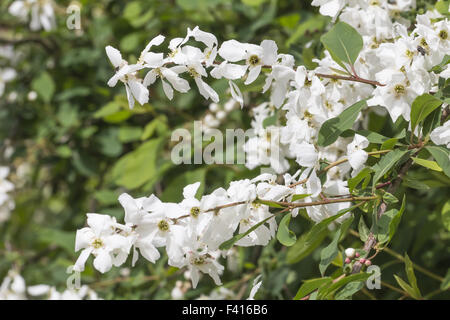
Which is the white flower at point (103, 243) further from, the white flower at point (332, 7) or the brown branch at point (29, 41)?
the brown branch at point (29, 41)

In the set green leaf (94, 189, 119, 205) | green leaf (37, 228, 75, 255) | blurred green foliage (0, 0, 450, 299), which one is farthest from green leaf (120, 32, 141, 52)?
green leaf (37, 228, 75, 255)

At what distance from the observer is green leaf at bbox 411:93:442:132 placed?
1080 mm

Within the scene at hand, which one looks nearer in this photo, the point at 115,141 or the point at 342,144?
the point at 342,144

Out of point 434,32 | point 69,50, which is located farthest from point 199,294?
point 69,50

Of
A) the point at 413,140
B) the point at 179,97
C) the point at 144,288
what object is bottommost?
the point at 144,288

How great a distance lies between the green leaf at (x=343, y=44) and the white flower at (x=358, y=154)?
17cm

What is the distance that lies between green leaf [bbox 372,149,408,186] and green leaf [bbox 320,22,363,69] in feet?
0.72

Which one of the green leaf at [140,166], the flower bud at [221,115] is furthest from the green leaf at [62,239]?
the flower bud at [221,115]

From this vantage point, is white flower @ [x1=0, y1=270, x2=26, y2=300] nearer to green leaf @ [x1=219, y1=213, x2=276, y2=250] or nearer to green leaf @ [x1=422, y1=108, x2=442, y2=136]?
green leaf @ [x1=219, y1=213, x2=276, y2=250]

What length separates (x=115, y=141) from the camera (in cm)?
239

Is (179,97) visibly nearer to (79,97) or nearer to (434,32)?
(79,97)

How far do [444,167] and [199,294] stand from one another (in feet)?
3.18

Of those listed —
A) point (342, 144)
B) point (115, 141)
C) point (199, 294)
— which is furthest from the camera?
point (115, 141)
